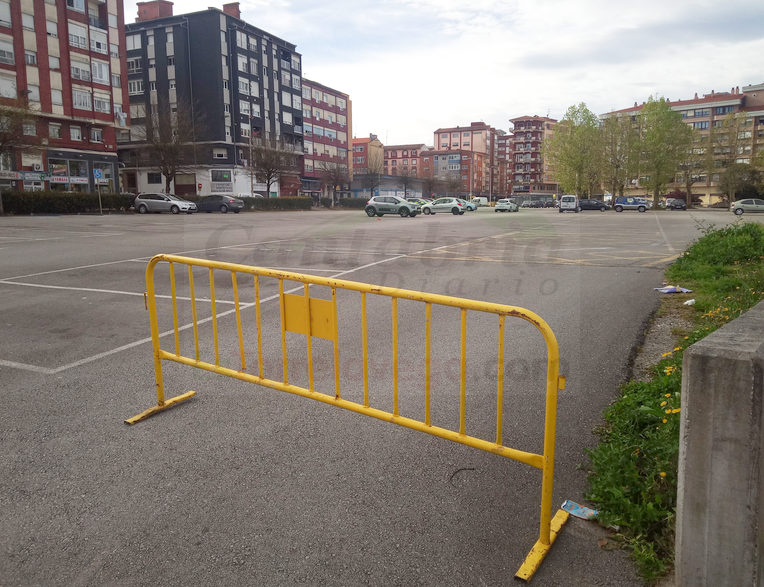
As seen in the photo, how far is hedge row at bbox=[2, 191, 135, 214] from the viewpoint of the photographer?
1480 inches

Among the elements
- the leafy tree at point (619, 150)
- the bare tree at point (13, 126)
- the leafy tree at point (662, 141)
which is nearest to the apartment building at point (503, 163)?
the leafy tree at point (619, 150)

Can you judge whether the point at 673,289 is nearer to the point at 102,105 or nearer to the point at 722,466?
the point at 722,466

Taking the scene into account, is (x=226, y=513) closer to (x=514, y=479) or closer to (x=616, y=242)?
(x=514, y=479)

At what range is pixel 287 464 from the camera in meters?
3.34

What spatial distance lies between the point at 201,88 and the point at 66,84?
59.7 ft

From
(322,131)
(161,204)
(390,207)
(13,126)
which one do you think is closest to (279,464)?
(13,126)

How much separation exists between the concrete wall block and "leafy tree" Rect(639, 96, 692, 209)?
73117mm

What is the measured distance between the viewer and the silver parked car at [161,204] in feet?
143

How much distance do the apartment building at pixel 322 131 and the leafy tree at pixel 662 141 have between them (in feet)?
141

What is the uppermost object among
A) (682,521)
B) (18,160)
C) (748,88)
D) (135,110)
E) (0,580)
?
(748,88)

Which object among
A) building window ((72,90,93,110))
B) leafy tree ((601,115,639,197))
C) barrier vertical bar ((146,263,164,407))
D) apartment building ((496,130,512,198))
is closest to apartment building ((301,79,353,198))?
building window ((72,90,93,110))

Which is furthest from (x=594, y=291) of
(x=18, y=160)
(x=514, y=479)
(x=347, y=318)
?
(x=18, y=160)

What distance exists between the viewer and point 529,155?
136 metres

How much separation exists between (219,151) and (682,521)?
67620 millimetres
